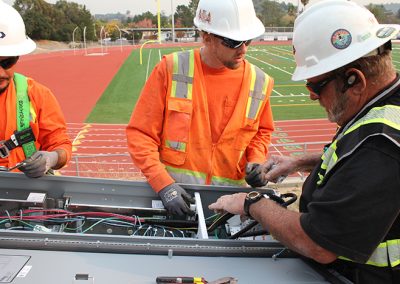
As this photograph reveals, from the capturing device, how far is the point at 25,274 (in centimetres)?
A: 181

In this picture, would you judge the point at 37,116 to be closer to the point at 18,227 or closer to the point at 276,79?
the point at 18,227

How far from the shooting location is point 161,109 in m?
3.25

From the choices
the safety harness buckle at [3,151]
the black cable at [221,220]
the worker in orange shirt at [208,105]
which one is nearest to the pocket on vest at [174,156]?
the worker in orange shirt at [208,105]

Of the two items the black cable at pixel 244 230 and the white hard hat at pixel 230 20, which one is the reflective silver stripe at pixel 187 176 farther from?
the white hard hat at pixel 230 20

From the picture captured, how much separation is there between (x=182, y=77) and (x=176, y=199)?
1047 millimetres

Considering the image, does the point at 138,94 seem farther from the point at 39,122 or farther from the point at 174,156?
the point at 174,156

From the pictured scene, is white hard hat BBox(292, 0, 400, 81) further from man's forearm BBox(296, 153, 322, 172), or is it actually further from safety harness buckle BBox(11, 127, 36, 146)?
safety harness buckle BBox(11, 127, 36, 146)

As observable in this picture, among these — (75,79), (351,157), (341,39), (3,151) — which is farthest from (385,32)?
(75,79)

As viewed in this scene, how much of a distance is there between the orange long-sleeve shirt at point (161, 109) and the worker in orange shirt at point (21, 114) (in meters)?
0.62

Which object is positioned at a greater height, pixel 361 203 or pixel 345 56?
pixel 345 56

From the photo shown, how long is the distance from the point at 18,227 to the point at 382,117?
84.8 inches

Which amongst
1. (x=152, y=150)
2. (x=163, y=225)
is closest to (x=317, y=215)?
(x=163, y=225)

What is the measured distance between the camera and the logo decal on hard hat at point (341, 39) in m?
1.86

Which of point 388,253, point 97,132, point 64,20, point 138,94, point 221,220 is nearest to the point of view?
point 388,253
